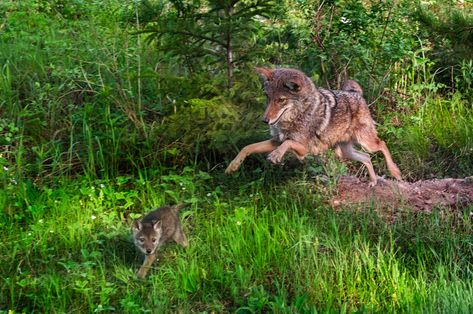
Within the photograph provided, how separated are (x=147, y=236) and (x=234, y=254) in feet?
2.44

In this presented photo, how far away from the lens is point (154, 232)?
654 centimetres

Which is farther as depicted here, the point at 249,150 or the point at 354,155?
the point at 354,155

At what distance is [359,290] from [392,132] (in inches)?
135

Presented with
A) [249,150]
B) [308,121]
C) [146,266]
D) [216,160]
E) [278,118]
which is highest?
[278,118]

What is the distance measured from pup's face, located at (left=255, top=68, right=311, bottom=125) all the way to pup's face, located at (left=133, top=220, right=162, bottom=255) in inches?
62.7

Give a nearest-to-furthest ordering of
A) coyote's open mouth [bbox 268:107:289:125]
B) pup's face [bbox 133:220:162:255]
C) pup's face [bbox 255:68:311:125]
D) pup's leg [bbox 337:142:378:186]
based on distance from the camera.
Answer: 1. pup's face [bbox 133:220:162:255]
2. coyote's open mouth [bbox 268:107:289:125]
3. pup's face [bbox 255:68:311:125]
4. pup's leg [bbox 337:142:378:186]

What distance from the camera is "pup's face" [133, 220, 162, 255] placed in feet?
21.3

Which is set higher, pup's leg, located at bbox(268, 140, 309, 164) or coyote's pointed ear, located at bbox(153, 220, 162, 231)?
pup's leg, located at bbox(268, 140, 309, 164)

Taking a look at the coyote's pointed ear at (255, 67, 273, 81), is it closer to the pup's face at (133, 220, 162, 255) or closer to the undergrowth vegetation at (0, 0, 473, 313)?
the undergrowth vegetation at (0, 0, 473, 313)

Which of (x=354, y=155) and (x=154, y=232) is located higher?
(x=154, y=232)

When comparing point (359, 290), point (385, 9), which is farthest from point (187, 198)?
point (385, 9)

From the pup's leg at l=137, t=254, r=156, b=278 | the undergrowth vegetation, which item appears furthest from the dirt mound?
the pup's leg at l=137, t=254, r=156, b=278

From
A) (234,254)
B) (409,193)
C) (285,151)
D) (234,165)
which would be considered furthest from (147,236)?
(409,193)

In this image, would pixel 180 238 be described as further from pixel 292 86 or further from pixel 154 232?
pixel 292 86
